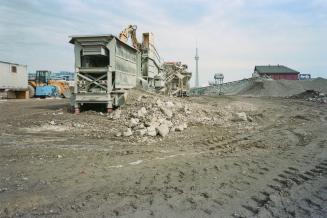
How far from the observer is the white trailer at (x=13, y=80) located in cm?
3216

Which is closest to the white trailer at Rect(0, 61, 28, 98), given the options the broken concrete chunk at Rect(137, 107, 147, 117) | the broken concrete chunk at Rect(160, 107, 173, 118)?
the broken concrete chunk at Rect(137, 107, 147, 117)

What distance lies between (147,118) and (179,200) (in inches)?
312

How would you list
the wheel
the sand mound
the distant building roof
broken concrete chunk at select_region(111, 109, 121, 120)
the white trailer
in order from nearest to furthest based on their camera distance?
broken concrete chunk at select_region(111, 109, 121, 120), the white trailer, the wheel, the sand mound, the distant building roof

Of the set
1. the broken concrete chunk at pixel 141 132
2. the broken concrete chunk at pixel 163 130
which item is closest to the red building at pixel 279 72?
the broken concrete chunk at pixel 163 130

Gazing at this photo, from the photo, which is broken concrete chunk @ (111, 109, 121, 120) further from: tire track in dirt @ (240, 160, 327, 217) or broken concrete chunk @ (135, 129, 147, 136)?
tire track in dirt @ (240, 160, 327, 217)

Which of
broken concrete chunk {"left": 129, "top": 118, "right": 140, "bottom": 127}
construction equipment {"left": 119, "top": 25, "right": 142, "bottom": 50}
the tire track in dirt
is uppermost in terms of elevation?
construction equipment {"left": 119, "top": 25, "right": 142, "bottom": 50}

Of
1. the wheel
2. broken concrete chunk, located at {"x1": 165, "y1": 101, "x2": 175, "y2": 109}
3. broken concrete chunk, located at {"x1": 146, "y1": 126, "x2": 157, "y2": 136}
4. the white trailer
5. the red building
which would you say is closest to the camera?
broken concrete chunk, located at {"x1": 146, "y1": 126, "x2": 157, "y2": 136}

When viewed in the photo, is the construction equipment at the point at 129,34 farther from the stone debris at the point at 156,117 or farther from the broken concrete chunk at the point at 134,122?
the broken concrete chunk at the point at 134,122

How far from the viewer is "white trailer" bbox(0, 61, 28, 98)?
105ft

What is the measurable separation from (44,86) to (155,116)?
90.9 feet

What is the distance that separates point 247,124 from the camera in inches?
574

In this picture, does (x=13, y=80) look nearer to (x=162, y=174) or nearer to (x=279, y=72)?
(x=162, y=174)

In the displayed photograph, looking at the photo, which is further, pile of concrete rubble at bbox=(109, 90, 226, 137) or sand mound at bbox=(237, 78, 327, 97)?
sand mound at bbox=(237, 78, 327, 97)

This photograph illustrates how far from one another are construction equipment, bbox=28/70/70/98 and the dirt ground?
27009 millimetres
